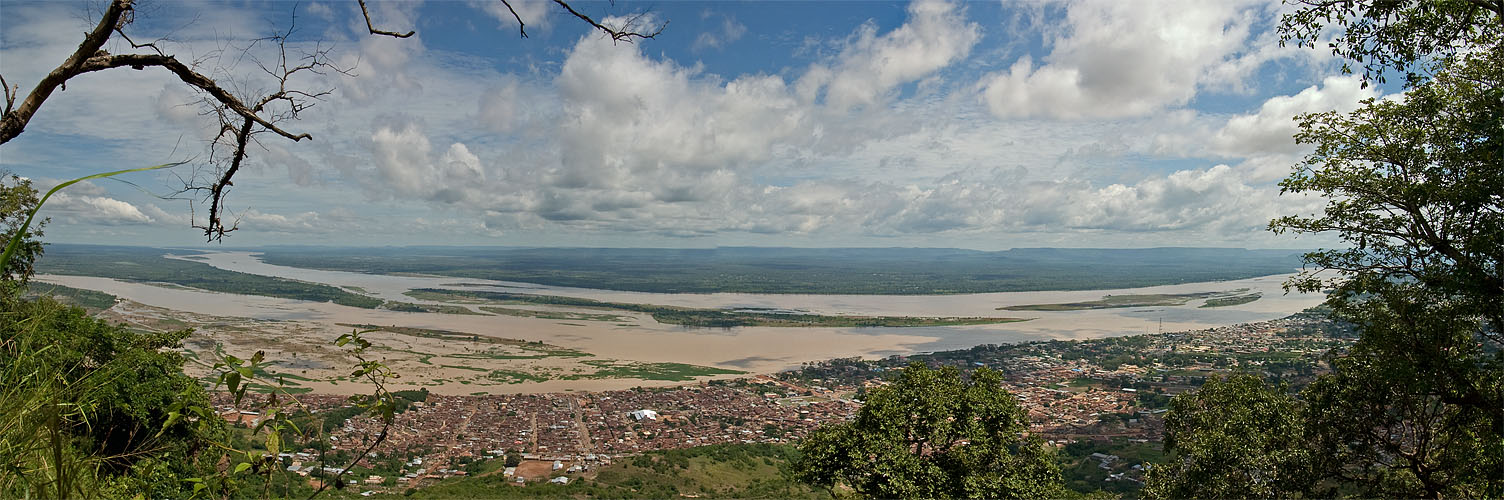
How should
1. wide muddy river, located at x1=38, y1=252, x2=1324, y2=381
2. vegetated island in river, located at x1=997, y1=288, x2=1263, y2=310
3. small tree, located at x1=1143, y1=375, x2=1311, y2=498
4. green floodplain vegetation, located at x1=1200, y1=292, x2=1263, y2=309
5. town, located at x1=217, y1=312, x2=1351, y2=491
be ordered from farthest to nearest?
vegetated island in river, located at x1=997, y1=288, x2=1263, y2=310
green floodplain vegetation, located at x1=1200, y1=292, x2=1263, y2=309
wide muddy river, located at x1=38, y1=252, x2=1324, y2=381
town, located at x1=217, y1=312, x2=1351, y2=491
small tree, located at x1=1143, y1=375, x2=1311, y2=498

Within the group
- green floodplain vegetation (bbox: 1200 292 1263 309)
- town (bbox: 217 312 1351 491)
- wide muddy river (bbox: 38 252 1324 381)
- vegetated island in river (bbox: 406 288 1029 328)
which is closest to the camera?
town (bbox: 217 312 1351 491)

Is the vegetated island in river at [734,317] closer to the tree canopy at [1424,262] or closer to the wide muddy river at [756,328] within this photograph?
the wide muddy river at [756,328]

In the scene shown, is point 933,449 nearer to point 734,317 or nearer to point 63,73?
point 63,73

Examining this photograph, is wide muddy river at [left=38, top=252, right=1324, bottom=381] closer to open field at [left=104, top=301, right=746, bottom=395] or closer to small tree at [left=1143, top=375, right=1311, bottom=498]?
open field at [left=104, top=301, right=746, bottom=395]

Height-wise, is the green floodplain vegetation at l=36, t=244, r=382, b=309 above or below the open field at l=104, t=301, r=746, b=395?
above

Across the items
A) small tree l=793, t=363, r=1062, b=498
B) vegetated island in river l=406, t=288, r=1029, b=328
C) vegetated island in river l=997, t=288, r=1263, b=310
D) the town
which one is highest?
small tree l=793, t=363, r=1062, b=498

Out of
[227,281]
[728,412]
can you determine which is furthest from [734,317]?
[227,281]

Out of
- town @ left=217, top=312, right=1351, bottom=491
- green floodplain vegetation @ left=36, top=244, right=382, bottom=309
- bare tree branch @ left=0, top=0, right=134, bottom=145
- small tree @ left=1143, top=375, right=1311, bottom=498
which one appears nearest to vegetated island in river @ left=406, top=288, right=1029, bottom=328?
green floodplain vegetation @ left=36, top=244, right=382, bottom=309

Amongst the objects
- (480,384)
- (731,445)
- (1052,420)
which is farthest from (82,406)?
(480,384)
